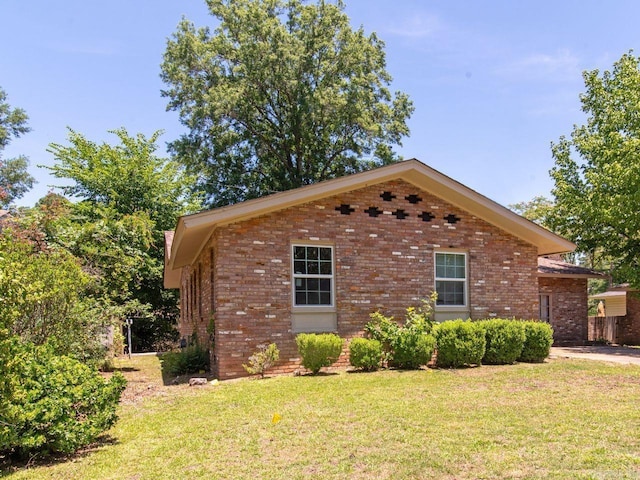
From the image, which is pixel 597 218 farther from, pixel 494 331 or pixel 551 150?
pixel 494 331

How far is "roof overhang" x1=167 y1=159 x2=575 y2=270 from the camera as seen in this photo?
1128cm

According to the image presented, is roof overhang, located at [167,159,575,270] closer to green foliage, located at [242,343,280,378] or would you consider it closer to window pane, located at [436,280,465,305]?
window pane, located at [436,280,465,305]

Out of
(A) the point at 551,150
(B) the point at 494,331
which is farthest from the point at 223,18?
(B) the point at 494,331

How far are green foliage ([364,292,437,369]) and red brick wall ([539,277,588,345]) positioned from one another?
1011cm

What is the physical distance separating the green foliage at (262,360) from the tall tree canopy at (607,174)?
13.6 metres

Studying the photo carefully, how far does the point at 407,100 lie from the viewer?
3306 cm

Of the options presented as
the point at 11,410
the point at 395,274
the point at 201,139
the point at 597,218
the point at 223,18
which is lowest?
the point at 11,410

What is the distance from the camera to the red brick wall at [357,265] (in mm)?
11383

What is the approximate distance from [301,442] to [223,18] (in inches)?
1211

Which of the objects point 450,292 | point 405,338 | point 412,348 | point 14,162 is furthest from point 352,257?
point 14,162

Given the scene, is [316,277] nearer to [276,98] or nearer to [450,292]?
[450,292]

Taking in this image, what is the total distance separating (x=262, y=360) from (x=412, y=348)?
333 centimetres

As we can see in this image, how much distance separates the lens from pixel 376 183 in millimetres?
13180

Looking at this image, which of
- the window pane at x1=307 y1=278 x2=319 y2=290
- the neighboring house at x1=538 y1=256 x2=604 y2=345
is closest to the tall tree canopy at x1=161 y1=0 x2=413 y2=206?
the neighboring house at x1=538 y1=256 x2=604 y2=345
